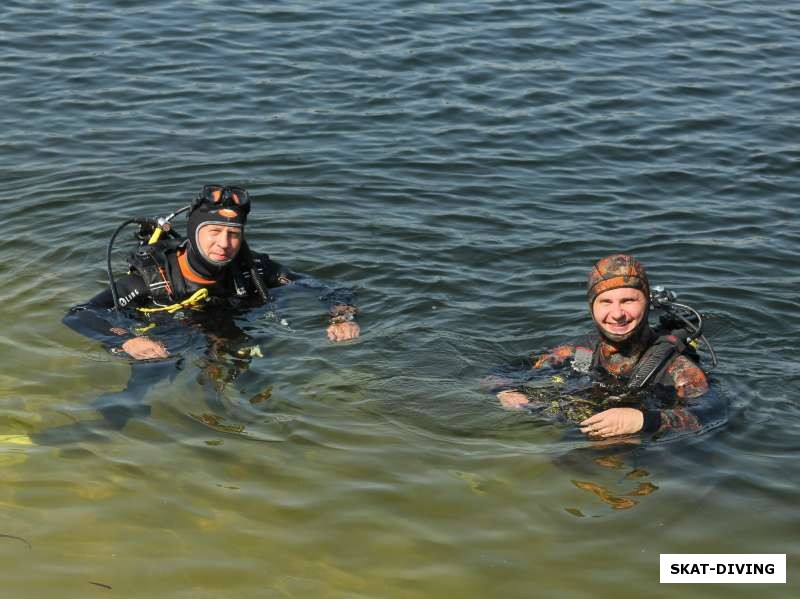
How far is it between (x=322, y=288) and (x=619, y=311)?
2.58 m

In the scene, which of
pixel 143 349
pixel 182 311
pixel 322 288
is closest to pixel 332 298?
pixel 322 288

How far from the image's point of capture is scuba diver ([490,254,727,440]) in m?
6.36

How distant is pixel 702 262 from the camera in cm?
921

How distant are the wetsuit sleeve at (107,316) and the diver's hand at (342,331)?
1340 mm

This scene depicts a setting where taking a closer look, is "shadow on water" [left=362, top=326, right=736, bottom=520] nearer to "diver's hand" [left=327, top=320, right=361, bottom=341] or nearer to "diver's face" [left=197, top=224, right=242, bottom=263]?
"diver's hand" [left=327, top=320, right=361, bottom=341]

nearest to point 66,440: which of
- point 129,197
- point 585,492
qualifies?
point 585,492

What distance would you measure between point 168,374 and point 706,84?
28.6 ft

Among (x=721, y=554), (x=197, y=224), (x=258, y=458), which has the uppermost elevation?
(x=197, y=224)

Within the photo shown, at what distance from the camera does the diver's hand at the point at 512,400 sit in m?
6.62

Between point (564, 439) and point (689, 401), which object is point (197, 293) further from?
point (689, 401)

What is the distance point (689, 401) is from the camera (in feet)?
21.2

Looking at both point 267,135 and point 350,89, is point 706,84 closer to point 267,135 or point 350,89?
point 350,89

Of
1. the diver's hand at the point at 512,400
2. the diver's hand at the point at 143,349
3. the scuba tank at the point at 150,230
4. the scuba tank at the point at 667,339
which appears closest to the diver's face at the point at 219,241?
the scuba tank at the point at 150,230

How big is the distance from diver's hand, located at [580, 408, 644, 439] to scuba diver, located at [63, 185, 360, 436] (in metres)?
2.19
